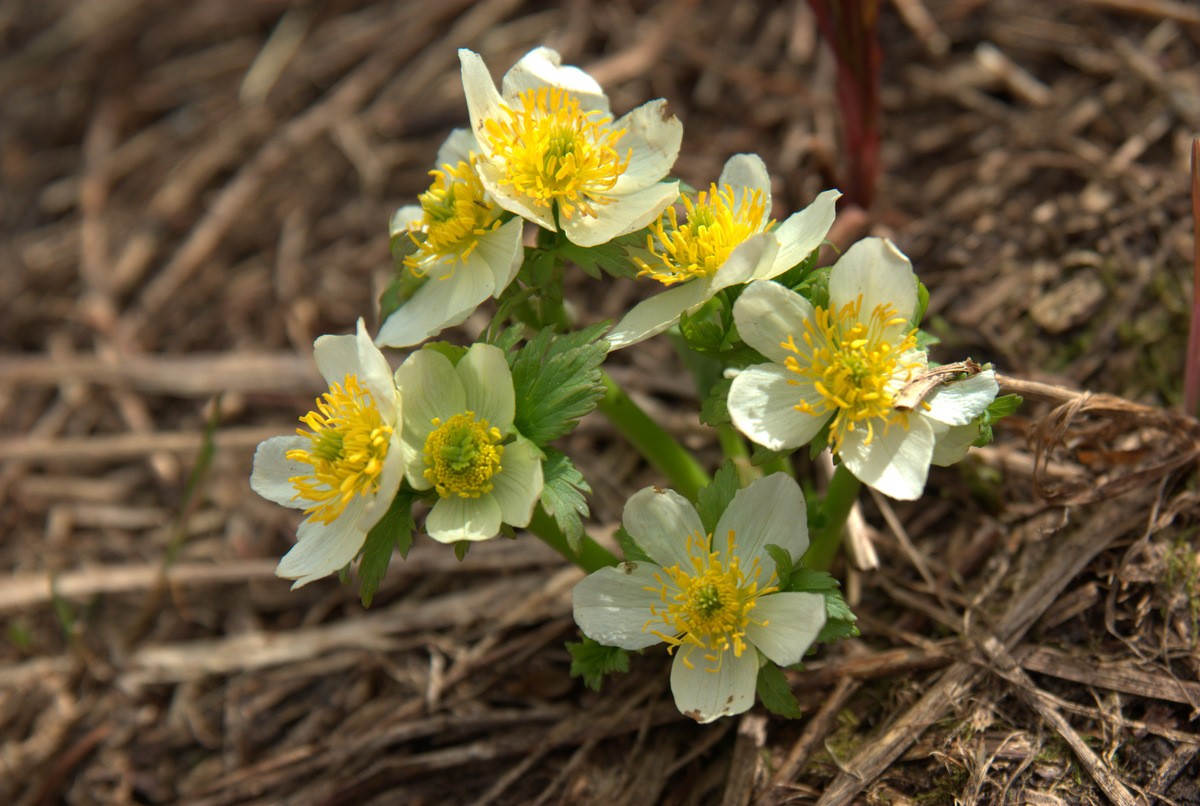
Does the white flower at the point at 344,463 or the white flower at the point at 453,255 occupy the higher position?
the white flower at the point at 453,255

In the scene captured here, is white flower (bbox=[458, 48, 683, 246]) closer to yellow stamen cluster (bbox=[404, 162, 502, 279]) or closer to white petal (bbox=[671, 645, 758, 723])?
yellow stamen cluster (bbox=[404, 162, 502, 279])

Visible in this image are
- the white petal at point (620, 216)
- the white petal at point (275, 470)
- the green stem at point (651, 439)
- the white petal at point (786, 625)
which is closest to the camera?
the white petal at point (786, 625)

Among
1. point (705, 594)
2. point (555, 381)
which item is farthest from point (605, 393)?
point (705, 594)

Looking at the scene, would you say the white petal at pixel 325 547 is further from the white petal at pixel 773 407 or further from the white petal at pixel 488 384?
the white petal at pixel 773 407

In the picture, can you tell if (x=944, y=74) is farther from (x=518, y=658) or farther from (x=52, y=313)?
(x=52, y=313)

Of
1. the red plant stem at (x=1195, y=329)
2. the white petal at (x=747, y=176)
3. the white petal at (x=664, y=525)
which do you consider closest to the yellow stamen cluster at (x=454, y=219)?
the white petal at (x=747, y=176)

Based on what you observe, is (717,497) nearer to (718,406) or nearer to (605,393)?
(718,406)

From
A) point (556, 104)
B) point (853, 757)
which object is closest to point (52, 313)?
point (556, 104)
